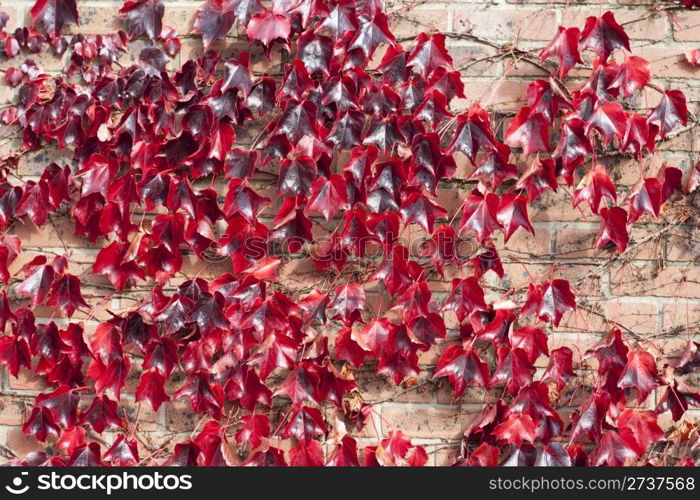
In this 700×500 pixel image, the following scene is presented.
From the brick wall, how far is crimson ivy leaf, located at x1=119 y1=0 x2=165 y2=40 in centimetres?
27

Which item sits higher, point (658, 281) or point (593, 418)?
point (658, 281)

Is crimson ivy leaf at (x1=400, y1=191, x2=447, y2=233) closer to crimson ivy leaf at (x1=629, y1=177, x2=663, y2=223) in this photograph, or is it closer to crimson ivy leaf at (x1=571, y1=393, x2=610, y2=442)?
crimson ivy leaf at (x1=629, y1=177, x2=663, y2=223)

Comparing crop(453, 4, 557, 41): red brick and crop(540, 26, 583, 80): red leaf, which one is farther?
crop(453, 4, 557, 41): red brick

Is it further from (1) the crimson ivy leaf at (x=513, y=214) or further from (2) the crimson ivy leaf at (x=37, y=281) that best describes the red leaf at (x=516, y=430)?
(2) the crimson ivy leaf at (x=37, y=281)

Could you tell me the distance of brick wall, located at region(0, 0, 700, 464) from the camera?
1580 millimetres

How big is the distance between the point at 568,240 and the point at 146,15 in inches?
44.2

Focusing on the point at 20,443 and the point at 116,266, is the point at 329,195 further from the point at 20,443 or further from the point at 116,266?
the point at 20,443

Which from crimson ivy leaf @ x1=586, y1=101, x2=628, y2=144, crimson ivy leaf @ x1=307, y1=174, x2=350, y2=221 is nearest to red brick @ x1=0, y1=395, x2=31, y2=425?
crimson ivy leaf @ x1=307, y1=174, x2=350, y2=221

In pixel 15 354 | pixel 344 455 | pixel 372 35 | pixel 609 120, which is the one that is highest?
pixel 372 35

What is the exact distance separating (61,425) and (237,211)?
660mm

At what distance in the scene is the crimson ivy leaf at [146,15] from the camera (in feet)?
5.32

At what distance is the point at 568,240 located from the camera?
1.59 meters

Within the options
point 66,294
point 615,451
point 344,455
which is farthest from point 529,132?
point 66,294

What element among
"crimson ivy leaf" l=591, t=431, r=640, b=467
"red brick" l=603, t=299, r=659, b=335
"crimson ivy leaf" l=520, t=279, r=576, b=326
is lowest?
"crimson ivy leaf" l=591, t=431, r=640, b=467
